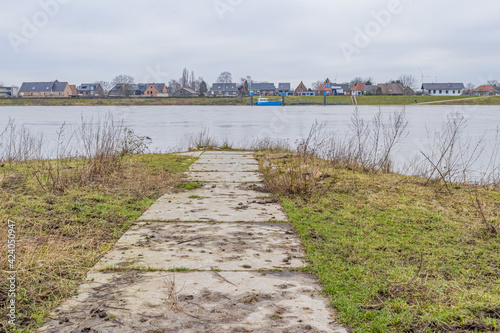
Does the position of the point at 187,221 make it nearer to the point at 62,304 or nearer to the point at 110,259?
the point at 110,259

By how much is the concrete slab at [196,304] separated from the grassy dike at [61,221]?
0.21m

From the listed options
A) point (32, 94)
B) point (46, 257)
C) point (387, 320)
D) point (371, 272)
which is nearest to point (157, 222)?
point (46, 257)

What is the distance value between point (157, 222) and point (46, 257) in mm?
1704

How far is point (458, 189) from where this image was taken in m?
7.70

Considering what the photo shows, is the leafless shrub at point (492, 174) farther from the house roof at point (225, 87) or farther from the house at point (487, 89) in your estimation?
the house roof at point (225, 87)

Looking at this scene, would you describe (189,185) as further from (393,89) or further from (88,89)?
(88,89)

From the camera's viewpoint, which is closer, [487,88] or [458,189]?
[458,189]

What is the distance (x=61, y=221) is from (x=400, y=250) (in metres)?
3.65

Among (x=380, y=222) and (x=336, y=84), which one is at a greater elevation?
(x=336, y=84)

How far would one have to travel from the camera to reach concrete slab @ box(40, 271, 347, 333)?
8.39ft

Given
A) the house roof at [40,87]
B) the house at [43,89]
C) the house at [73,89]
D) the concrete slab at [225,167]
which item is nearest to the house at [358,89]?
the house at [73,89]

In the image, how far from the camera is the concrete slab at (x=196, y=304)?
2557 millimetres

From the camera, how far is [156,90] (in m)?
97.9

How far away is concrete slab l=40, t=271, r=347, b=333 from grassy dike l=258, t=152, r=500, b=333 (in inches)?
9.5
